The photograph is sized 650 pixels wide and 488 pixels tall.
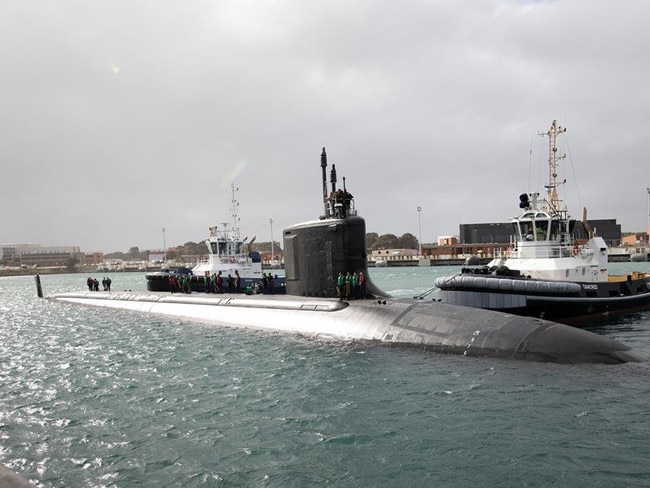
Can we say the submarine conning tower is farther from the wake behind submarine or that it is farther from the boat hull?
the boat hull

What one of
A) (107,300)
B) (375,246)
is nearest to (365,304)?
(107,300)

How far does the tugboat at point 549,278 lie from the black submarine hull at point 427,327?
4.57 meters

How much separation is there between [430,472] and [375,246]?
144924 mm

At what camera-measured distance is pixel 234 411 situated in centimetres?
884

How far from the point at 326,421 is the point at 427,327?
5.09 m

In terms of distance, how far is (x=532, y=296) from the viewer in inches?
699

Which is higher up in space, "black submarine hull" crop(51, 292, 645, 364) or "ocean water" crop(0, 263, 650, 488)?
"black submarine hull" crop(51, 292, 645, 364)

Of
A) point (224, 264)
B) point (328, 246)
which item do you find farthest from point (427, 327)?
point (224, 264)

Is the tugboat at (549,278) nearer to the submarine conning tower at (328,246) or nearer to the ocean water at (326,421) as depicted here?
the submarine conning tower at (328,246)

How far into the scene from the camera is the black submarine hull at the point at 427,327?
1067 cm

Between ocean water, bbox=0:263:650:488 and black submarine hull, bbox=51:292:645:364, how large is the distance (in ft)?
1.34

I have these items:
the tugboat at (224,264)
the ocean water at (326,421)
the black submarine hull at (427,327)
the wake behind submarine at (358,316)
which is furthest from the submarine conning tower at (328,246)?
the tugboat at (224,264)

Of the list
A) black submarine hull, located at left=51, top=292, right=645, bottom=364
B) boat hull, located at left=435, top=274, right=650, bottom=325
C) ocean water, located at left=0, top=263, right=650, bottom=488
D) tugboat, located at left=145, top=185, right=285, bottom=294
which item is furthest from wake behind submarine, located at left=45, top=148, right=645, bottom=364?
tugboat, located at left=145, top=185, right=285, bottom=294

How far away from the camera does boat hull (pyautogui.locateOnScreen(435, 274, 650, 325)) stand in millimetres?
17781
